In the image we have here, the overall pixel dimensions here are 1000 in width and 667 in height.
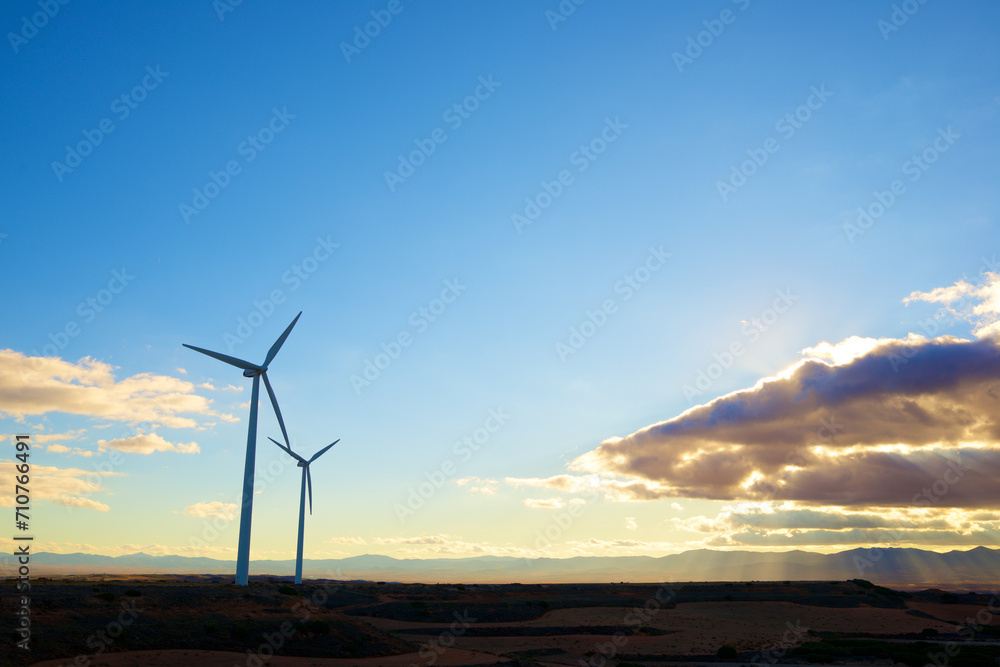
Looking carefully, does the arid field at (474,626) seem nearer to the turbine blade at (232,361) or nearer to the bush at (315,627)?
the bush at (315,627)

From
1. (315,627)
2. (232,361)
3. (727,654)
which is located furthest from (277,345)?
(727,654)

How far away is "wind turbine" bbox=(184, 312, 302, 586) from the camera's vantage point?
6569cm

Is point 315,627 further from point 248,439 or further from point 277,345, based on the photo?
point 277,345

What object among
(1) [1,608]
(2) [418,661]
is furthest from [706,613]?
(1) [1,608]

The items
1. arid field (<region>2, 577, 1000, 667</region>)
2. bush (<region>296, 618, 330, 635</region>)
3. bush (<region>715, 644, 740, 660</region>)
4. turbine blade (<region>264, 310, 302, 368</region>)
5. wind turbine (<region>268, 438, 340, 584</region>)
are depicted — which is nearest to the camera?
arid field (<region>2, 577, 1000, 667</region>)

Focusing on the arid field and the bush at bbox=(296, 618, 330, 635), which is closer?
the arid field

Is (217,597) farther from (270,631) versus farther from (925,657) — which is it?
(925,657)

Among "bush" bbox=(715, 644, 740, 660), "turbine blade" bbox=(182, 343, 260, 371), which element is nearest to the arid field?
"bush" bbox=(715, 644, 740, 660)

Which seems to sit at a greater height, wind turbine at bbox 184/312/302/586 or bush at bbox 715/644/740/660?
wind turbine at bbox 184/312/302/586

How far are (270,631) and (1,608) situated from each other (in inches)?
748

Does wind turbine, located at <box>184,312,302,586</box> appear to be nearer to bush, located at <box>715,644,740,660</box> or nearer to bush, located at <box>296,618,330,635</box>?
bush, located at <box>296,618,330,635</box>

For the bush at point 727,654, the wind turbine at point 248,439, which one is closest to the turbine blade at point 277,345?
the wind turbine at point 248,439

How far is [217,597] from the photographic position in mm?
56938

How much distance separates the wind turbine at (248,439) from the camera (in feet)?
216
